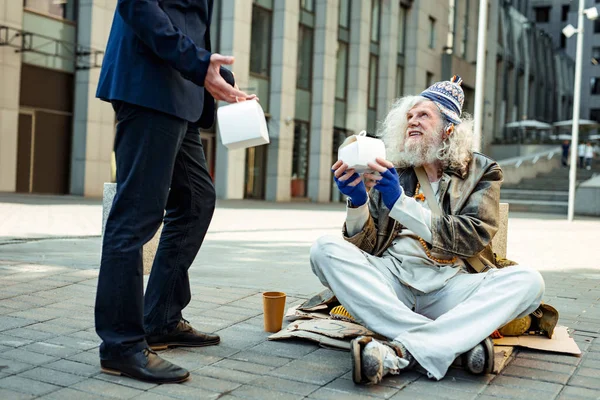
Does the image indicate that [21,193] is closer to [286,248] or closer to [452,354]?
[286,248]

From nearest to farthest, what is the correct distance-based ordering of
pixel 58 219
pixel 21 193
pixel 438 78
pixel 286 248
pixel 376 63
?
pixel 286 248 → pixel 58 219 → pixel 21 193 → pixel 376 63 → pixel 438 78

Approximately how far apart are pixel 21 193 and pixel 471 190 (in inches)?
720

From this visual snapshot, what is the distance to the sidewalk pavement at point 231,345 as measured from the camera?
3.03 meters

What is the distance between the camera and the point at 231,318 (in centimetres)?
448

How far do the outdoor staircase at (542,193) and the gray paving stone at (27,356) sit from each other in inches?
815

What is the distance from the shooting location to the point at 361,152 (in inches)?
126

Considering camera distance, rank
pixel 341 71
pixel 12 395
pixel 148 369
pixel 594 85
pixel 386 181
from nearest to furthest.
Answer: pixel 12 395, pixel 148 369, pixel 386 181, pixel 341 71, pixel 594 85

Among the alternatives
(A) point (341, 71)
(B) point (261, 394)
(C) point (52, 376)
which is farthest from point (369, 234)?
(A) point (341, 71)

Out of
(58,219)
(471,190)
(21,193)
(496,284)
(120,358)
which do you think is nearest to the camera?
(120,358)

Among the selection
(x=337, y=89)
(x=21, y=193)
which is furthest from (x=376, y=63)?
(x=21, y=193)

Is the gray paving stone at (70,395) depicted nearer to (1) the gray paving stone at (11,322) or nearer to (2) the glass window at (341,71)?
(1) the gray paving stone at (11,322)

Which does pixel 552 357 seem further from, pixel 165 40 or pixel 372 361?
pixel 165 40

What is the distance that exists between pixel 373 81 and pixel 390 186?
31.4 m

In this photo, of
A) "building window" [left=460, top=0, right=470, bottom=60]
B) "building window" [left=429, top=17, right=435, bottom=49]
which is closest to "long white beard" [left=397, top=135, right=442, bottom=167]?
"building window" [left=429, top=17, right=435, bottom=49]
